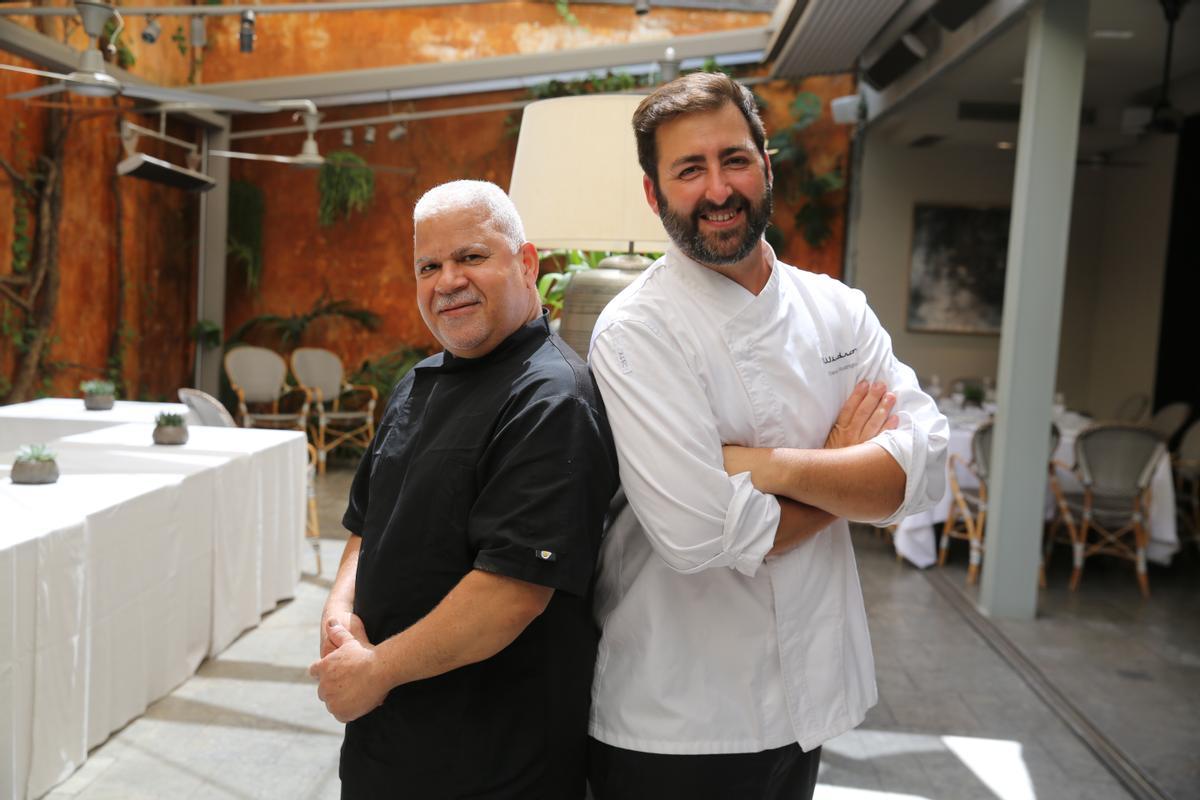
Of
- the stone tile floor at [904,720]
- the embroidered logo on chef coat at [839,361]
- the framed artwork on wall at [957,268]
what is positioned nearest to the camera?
the embroidered logo on chef coat at [839,361]

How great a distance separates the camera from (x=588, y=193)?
228cm

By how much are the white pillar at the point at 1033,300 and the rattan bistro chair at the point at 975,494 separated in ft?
1.77

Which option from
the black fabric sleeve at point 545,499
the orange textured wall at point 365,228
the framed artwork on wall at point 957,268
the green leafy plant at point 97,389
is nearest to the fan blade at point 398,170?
the orange textured wall at point 365,228

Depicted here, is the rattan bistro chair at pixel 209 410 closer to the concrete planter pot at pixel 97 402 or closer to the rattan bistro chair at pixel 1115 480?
the concrete planter pot at pixel 97 402

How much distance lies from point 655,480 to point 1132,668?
4505mm

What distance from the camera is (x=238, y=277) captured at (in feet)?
36.2

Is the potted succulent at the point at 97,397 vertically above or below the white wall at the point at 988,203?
below

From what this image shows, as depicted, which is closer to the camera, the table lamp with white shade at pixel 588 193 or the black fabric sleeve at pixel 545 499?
the black fabric sleeve at pixel 545 499

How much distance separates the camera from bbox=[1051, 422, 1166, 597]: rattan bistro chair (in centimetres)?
627

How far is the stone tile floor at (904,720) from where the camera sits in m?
3.52

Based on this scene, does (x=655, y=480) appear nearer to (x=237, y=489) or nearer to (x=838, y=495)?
(x=838, y=495)

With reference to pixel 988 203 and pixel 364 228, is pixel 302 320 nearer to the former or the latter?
pixel 364 228

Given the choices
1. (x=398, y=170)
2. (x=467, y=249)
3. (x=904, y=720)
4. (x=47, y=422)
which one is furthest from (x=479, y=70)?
(x=467, y=249)

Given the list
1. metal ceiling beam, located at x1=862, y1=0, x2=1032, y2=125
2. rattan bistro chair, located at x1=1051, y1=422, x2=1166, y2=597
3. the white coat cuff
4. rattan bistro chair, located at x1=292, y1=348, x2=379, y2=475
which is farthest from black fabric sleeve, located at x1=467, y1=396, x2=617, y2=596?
rattan bistro chair, located at x1=292, y1=348, x2=379, y2=475
